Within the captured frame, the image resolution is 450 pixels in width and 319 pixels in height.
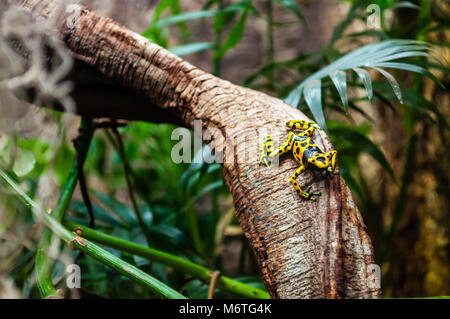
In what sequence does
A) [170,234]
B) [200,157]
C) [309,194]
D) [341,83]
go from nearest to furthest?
[309,194] → [341,83] → [200,157] → [170,234]

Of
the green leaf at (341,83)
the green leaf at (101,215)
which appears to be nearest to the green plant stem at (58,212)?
the green leaf at (101,215)

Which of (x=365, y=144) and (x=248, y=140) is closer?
(x=248, y=140)

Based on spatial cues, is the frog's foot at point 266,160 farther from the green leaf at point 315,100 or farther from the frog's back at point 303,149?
the green leaf at point 315,100

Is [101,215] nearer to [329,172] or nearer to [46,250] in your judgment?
[46,250]

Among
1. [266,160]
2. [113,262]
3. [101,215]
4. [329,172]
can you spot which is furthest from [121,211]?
[329,172]
